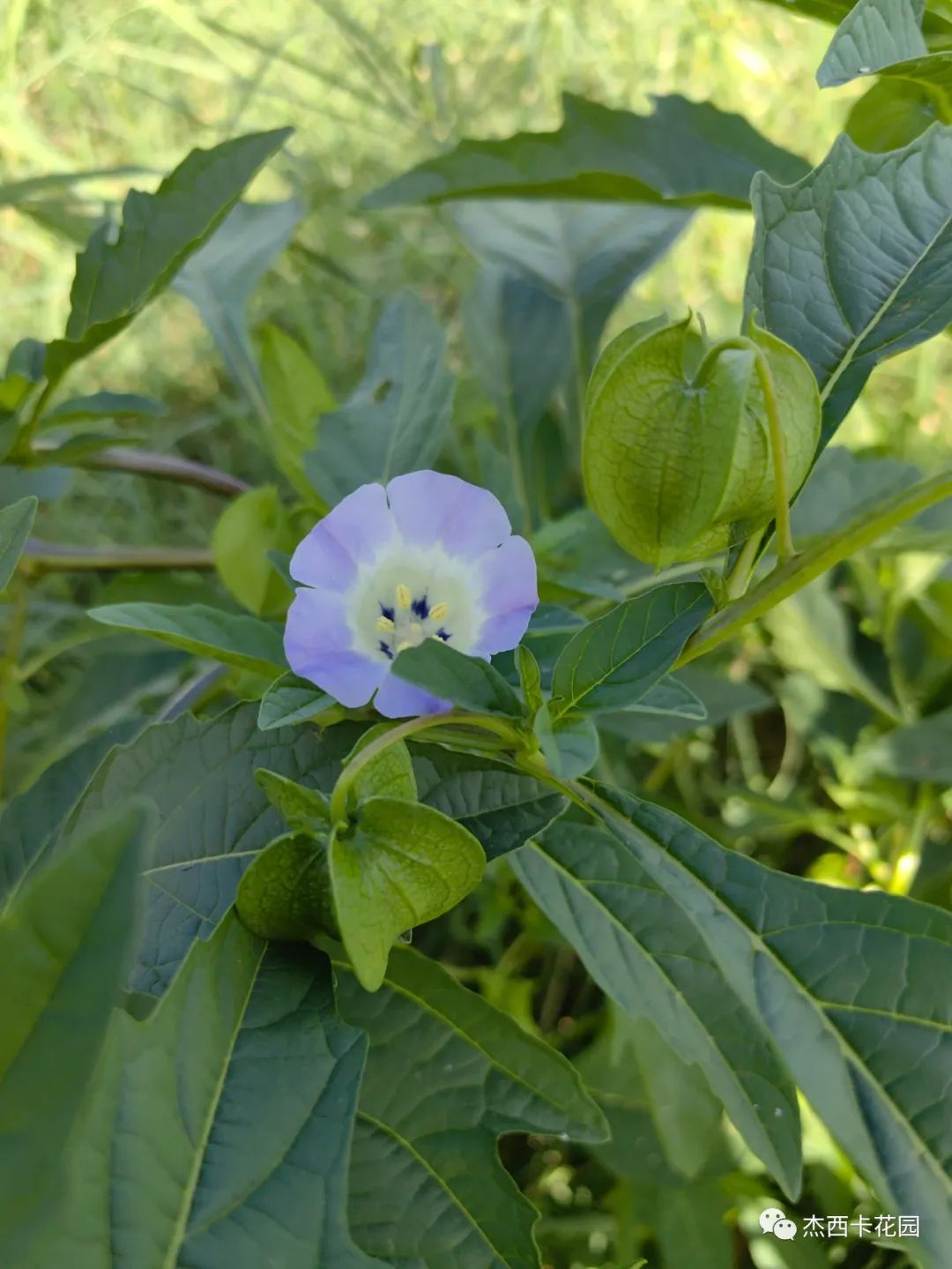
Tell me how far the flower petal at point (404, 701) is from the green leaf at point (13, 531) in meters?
0.17

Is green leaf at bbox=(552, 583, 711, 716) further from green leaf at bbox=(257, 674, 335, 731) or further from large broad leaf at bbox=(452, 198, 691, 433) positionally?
large broad leaf at bbox=(452, 198, 691, 433)

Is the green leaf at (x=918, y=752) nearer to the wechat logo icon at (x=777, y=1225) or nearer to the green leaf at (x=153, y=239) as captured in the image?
the wechat logo icon at (x=777, y=1225)

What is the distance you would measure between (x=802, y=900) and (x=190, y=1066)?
26 centimetres

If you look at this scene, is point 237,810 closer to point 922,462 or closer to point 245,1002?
point 245,1002

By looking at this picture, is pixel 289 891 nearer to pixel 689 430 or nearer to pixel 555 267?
pixel 689 430

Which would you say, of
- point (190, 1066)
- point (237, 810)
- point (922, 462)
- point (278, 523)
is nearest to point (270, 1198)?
point (190, 1066)

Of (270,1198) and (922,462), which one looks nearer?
(270,1198)

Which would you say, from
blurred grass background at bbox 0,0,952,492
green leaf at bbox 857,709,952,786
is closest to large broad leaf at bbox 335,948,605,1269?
green leaf at bbox 857,709,952,786

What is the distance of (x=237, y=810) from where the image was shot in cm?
47

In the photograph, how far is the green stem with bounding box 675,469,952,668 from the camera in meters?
0.41

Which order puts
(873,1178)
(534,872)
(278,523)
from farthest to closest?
(278,523) < (534,872) < (873,1178)

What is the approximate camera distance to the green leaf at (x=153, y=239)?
0.54 metres

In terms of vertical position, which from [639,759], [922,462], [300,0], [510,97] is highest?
[300,0]

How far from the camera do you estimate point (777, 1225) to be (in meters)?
0.78
